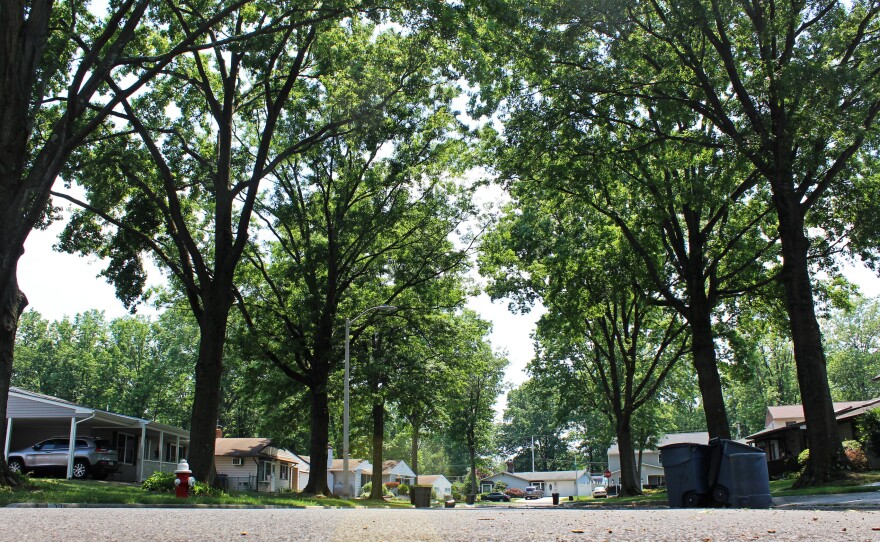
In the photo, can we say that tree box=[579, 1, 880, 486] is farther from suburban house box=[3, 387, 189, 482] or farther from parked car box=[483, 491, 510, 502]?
parked car box=[483, 491, 510, 502]

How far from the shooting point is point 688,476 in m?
15.9

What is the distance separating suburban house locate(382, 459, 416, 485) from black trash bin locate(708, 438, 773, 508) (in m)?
67.8

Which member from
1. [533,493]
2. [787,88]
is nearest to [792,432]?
[787,88]

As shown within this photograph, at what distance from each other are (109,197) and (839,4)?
2310 centimetres

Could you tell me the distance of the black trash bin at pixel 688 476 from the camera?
1572 cm

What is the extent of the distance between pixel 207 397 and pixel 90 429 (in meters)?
20.1

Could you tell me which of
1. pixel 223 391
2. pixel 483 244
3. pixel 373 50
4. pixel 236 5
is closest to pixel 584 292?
pixel 483 244

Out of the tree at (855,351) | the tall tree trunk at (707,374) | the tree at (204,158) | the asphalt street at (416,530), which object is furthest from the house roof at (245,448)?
the tree at (855,351)

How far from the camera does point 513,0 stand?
17750mm

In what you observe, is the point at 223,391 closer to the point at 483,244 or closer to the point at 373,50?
the point at 483,244

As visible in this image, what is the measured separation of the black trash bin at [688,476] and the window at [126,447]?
31.1m

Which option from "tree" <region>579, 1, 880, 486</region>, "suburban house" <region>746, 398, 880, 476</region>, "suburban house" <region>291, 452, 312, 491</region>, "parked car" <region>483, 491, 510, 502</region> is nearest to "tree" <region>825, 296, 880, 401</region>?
"suburban house" <region>746, 398, 880, 476</region>

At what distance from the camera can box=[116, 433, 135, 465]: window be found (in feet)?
123

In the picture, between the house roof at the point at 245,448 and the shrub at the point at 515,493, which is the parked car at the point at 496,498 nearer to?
the shrub at the point at 515,493
